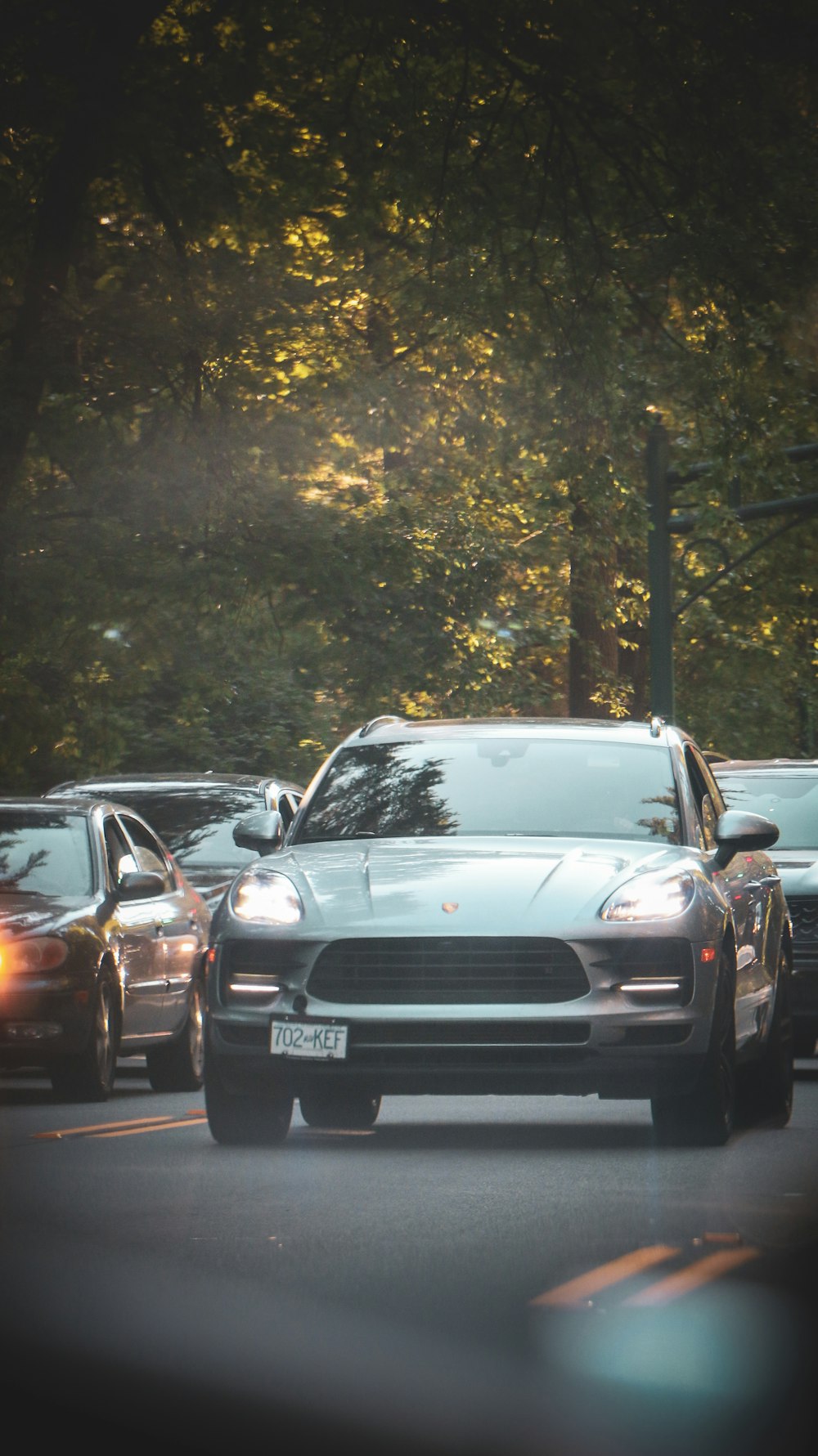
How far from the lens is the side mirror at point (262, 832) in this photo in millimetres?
11195

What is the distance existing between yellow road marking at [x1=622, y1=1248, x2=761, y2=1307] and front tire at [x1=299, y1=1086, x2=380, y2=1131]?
4237 millimetres

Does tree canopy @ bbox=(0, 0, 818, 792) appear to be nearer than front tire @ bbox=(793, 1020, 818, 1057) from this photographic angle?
No

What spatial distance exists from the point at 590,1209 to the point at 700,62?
10578 millimetres

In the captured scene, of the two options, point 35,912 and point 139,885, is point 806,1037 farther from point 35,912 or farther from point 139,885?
point 35,912

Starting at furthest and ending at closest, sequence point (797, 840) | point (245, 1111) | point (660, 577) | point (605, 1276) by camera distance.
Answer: point (660, 577) → point (797, 840) → point (245, 1111) → point (605, 1276)

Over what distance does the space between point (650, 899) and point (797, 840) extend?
6.61m

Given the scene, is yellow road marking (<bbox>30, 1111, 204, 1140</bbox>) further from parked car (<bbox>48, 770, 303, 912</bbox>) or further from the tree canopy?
the tree canopy

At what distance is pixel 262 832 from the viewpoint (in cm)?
1120

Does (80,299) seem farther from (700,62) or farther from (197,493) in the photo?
(700,62)

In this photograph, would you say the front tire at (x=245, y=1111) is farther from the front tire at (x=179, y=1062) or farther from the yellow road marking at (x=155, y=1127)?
the front tire at (x=179, y=1062)

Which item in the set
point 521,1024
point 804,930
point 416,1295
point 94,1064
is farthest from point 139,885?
point 416,1295

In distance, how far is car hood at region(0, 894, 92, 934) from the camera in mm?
13570

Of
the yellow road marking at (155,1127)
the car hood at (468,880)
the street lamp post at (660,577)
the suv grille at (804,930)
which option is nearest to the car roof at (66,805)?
the yellow road marking at (155,1127)

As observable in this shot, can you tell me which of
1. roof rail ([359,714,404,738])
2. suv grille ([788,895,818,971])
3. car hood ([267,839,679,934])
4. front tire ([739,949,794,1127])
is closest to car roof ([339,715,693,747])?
roof rail ([359,714,404,738])
